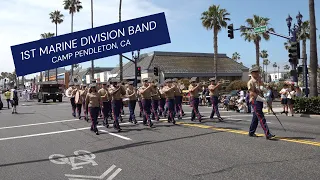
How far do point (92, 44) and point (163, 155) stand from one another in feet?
23.3

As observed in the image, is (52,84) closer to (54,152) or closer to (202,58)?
(202,58)

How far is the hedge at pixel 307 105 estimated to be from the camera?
51.7ft

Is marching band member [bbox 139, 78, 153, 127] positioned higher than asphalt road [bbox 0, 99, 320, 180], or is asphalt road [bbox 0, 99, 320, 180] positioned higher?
marching band member [bbox 139, 78, 153, 127]

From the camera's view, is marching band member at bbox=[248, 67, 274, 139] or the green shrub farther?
the green shrub

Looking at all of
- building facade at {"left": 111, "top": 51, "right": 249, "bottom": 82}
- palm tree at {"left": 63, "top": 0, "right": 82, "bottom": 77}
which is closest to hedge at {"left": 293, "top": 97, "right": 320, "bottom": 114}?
building facade at {"left": 111, "top": 51, "right": 249, "bottom": 82}

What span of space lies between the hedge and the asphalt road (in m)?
5.88

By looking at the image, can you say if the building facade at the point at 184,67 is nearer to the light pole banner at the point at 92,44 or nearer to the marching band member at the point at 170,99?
the light pole banner at the point at 92,44

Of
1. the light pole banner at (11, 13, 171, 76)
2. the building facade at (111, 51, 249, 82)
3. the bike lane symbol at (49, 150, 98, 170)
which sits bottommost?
the bike lane symbol at (49, 150, 98, 170)

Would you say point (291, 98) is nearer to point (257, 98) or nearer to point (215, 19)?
point (257, 98)

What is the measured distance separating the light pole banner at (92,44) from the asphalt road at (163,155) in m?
2.89

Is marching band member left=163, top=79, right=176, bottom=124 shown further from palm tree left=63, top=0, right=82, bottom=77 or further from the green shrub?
palm tree left=63, top=0, right=82, bottom=77

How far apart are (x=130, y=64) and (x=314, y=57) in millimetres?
37318

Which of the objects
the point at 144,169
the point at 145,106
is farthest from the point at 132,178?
the point at 145,106

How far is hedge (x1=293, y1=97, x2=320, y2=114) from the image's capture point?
1576cm
